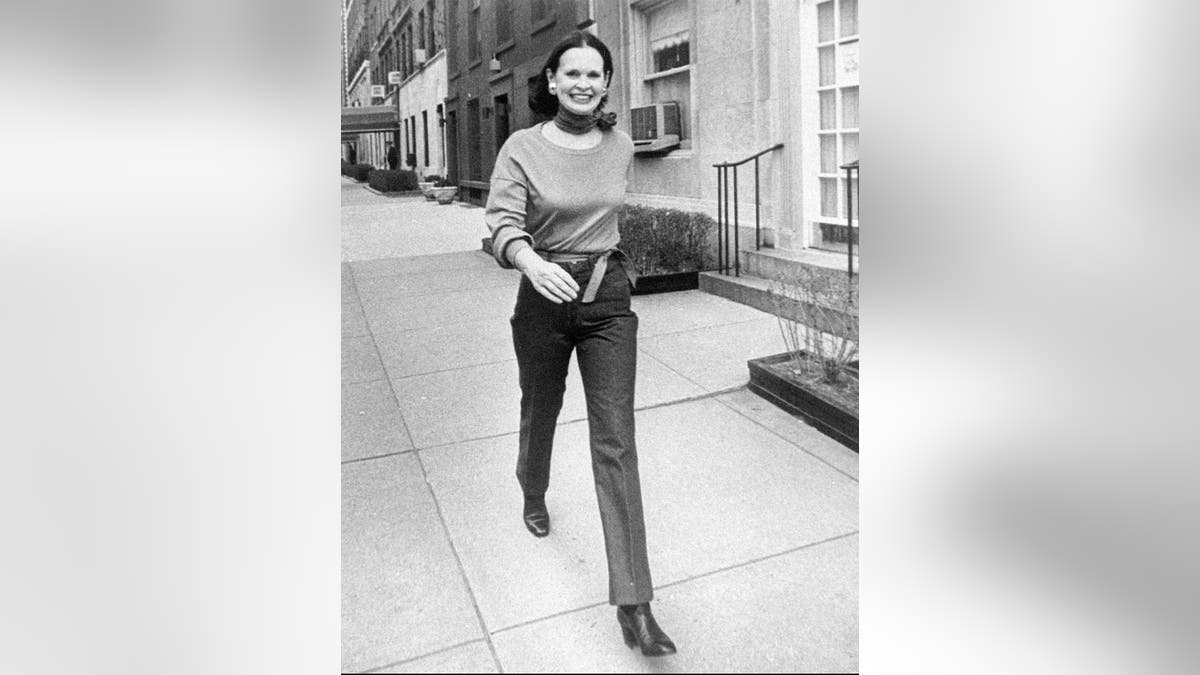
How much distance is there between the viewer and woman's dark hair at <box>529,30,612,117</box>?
76.5 inches

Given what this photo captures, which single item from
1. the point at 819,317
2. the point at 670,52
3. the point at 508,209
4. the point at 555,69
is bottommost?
the point at 819,317

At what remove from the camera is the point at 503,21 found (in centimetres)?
209

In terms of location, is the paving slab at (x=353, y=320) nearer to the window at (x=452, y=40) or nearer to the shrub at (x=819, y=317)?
the window at (x=452, y=40)

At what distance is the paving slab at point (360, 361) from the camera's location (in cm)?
209

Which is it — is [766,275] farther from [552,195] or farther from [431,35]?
[431,35]

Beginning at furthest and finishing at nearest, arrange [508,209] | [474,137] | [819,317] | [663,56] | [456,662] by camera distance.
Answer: [819,317] → [663,56] → [474,137] → [508,209] → [456,662]

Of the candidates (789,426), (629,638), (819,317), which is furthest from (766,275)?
(629,638)

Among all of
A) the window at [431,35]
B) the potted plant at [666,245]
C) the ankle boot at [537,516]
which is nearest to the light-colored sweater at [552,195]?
the potted plant at [666,245]

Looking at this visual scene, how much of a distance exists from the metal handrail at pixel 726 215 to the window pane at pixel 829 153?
12cm

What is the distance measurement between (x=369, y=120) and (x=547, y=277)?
0.73 metres
